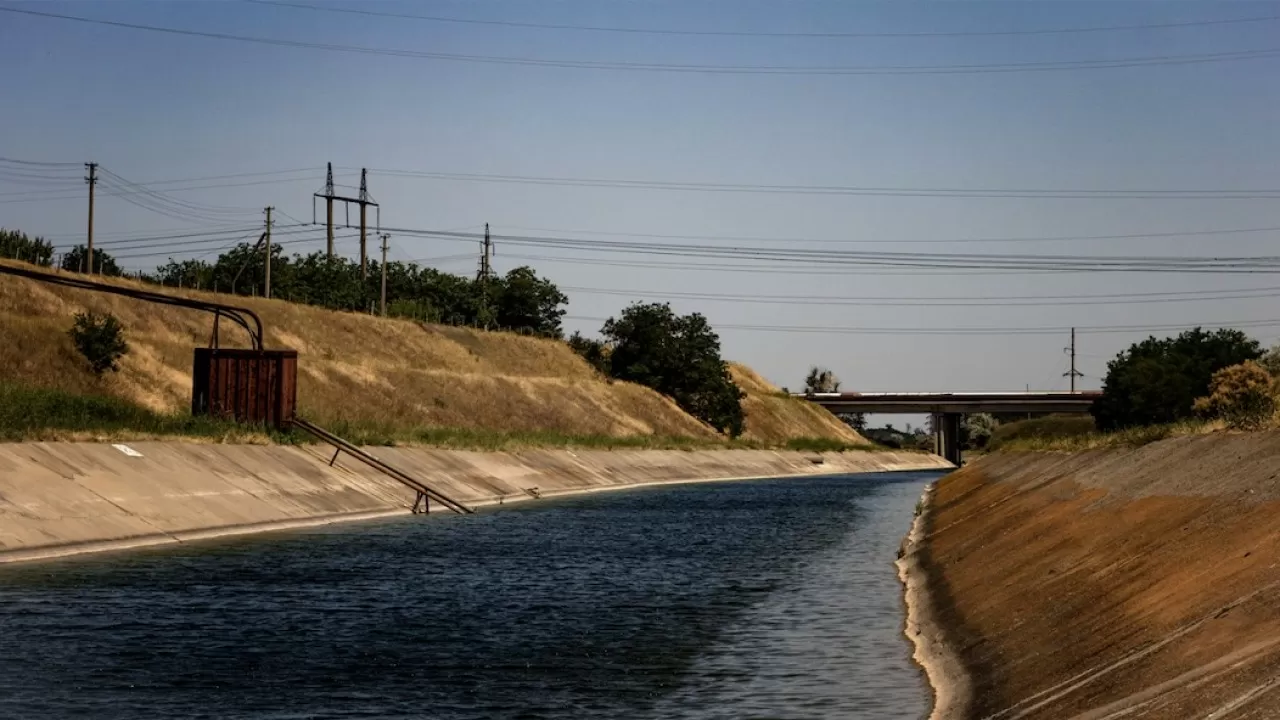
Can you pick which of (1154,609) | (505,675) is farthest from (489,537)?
(1154,609)

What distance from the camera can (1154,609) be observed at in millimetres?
19344

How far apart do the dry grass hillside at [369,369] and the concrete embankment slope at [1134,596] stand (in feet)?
204

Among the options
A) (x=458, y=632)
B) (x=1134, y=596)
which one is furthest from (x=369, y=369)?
(x=1134, y=596)

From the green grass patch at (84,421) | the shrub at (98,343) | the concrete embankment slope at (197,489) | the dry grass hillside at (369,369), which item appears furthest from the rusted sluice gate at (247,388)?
the shrub at (98,343)

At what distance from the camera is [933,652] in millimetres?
25172

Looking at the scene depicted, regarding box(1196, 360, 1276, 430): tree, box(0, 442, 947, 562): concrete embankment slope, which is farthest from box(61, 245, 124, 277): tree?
box(1196, 360, 1276, 430): tree

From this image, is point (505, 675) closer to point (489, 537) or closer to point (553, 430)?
point (489, 537)

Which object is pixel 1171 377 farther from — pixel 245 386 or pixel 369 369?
pixel 245 386

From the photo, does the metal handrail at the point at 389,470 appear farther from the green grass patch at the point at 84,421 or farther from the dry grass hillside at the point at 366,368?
the dry grass hillside at the point at 366,368

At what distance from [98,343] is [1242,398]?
7341 centimetres

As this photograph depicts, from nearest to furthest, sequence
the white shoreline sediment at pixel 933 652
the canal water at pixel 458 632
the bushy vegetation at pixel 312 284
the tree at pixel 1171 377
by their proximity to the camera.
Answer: the white shoreline sediment at pixel 933 652, the canal water at pixel 458 632, the tree at pixel 1171 377, the bushy vegetation at pixel 312 284

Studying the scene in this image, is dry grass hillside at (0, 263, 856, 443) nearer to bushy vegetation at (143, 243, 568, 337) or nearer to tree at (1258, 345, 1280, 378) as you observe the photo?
bushy vegetation at (143, 243, 568, 337)

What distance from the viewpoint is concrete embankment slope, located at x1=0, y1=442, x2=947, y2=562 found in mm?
44844

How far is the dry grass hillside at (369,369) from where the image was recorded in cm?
10369
